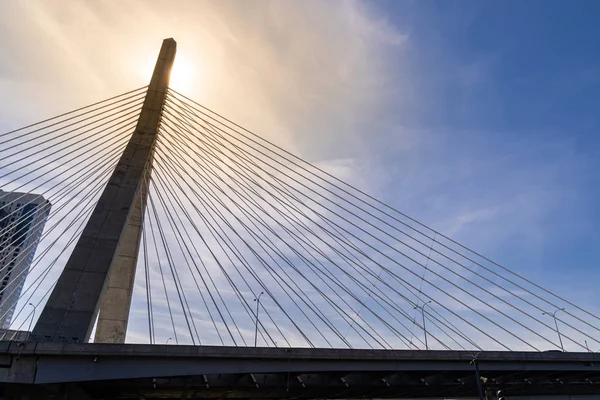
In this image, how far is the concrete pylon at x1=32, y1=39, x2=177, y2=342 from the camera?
964 inches

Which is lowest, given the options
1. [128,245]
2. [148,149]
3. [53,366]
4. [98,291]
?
[53,366]

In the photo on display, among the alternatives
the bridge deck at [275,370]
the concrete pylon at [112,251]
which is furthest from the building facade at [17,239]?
the bridge deck at [275,370]

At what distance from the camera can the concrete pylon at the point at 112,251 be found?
24484 mm

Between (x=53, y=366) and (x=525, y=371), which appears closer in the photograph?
(x=53, y=366)

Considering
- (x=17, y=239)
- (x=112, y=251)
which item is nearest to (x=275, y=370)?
(x=112, y=251)

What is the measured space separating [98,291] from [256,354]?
896cm

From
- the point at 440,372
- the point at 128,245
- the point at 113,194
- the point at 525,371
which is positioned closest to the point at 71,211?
the point at 113,194

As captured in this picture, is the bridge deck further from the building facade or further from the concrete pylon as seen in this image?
the building facade

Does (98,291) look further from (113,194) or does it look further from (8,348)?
(113,194)

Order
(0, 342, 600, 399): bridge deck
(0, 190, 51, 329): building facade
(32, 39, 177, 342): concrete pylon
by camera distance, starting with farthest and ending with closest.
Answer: (0, 190, 51, 329): building facade → (32, 39, 177, 342): concrete pylon → (0, 342, 600, 399): bridge deck

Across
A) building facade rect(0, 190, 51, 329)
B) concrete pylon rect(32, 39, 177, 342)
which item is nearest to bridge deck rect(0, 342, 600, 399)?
concrete pylon rect(32, 39, 177, 342)

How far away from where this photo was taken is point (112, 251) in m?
27.5

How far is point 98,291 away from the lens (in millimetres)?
25438

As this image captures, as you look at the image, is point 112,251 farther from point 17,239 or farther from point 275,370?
point 275,370
